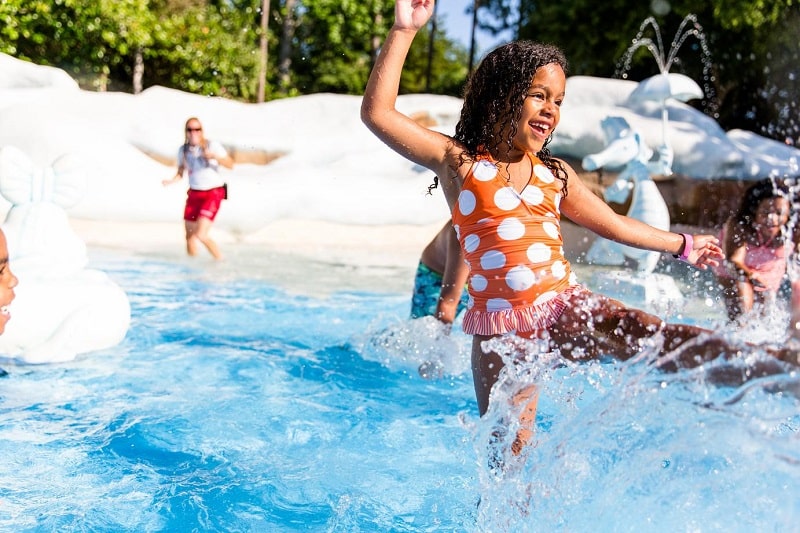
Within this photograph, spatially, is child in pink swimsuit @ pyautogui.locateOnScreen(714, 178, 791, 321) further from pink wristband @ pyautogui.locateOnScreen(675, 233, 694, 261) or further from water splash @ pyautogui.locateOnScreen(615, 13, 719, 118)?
water splash @ pyautogui.locateOnScreen(615, 13, 719, 118)

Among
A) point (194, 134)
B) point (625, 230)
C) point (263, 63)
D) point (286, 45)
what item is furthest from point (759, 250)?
point (286, 45)

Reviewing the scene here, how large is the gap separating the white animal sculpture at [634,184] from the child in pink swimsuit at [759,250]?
→ 5.00ft

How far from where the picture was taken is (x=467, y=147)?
8.13 feet

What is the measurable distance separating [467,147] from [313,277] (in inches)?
179

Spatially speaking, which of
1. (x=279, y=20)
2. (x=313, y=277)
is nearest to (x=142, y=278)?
(x=313, y=277)

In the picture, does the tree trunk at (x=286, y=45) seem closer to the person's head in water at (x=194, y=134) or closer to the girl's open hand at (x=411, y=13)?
the person's head in water at (x=194, y=134)

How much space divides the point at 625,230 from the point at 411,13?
0.97 metres

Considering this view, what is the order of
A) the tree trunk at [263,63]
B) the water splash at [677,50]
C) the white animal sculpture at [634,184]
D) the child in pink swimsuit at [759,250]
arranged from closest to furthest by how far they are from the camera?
1. the child in pink swimsuit at [759,250]
2. the white animal sculpture at [634,184]
3. the water splash at [677,50]
4. the tree trunk at [263,63]

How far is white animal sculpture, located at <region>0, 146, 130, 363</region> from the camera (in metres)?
3.77

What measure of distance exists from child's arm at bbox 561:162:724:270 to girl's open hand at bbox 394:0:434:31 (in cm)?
70

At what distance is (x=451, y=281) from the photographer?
374cm

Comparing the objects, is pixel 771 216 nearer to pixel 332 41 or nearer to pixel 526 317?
pixel 526 317

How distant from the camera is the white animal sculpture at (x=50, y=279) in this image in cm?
377

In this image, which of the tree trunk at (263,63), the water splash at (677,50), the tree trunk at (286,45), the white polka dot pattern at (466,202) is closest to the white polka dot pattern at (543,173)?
the white polka dot pattern at (466,202)
